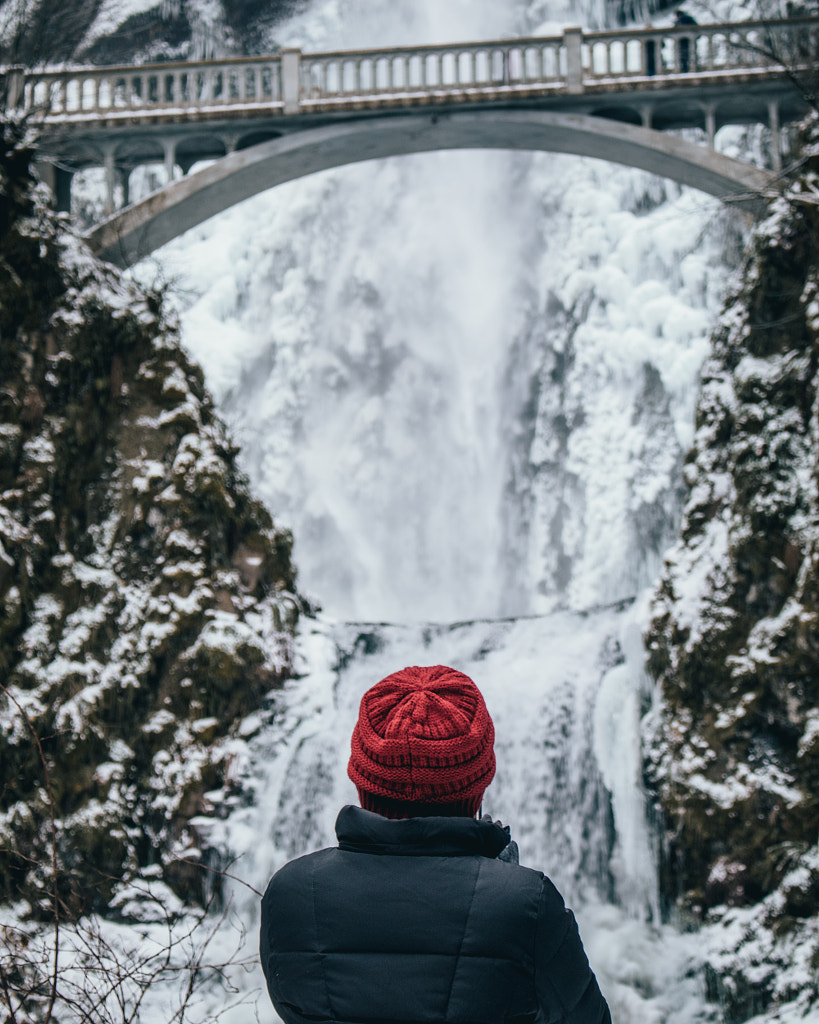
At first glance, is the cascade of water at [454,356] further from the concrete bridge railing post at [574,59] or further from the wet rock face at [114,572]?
the wet rock face at [114,572]

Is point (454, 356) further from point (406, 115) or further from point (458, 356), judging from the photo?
point (406, 115)

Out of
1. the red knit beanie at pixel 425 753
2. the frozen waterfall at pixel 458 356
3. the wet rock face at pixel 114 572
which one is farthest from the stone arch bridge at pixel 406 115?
the red knit beanie at pixel 425 753

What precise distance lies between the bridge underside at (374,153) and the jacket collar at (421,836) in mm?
9921

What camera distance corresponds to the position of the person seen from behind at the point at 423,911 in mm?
1376

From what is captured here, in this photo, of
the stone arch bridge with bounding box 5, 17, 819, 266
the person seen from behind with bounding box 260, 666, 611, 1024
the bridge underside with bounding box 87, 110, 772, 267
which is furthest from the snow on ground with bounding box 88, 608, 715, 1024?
the person seen from behind with bounding box 260, 666, 611, 1024

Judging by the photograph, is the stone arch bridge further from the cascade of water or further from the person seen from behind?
the person seen from behind

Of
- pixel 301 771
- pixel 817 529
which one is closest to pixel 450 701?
pixel 817 529

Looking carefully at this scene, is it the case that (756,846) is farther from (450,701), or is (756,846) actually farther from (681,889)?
(450,701)

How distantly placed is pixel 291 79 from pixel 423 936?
11.2 metres

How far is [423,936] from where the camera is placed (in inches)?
55.2

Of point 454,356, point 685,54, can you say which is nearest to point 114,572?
point 685,54

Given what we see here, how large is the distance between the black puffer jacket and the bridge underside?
9.98 metres

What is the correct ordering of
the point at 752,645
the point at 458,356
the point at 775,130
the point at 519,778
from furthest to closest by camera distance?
the point at 458,356 < the point at 775,130 < the point at 519,778 < the point at 752,645

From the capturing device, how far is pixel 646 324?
17672mm
